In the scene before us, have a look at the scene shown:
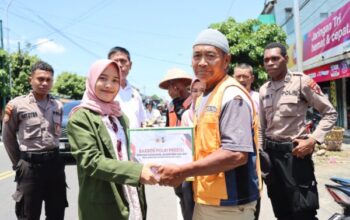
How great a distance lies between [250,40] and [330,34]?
11.2ft

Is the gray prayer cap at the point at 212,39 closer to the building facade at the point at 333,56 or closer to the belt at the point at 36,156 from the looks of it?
the belt at the point at 36,156

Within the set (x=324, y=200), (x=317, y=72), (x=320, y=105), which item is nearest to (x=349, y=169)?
(x=324, y=200)

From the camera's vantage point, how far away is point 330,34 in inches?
480

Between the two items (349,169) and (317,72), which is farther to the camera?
(317,72)

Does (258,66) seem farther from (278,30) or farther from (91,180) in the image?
(91,180)

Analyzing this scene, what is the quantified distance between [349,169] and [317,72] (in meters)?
6.19

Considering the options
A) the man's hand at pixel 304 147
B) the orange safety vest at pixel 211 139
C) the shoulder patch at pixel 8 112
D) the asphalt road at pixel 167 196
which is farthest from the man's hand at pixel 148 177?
the asphalt road at pixel 167 196

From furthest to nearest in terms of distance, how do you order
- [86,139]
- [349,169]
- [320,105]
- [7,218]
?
[349,169], [7,218], [320,105], [86,139]

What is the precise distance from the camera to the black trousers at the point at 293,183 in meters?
3.23

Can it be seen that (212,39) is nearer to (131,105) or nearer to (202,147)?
(202,147)

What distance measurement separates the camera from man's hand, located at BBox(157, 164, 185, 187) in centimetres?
209

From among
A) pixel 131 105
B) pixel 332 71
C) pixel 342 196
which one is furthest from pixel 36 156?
pixel 332 71

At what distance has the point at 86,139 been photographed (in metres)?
2.16

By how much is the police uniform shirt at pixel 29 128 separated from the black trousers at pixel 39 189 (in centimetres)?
18
